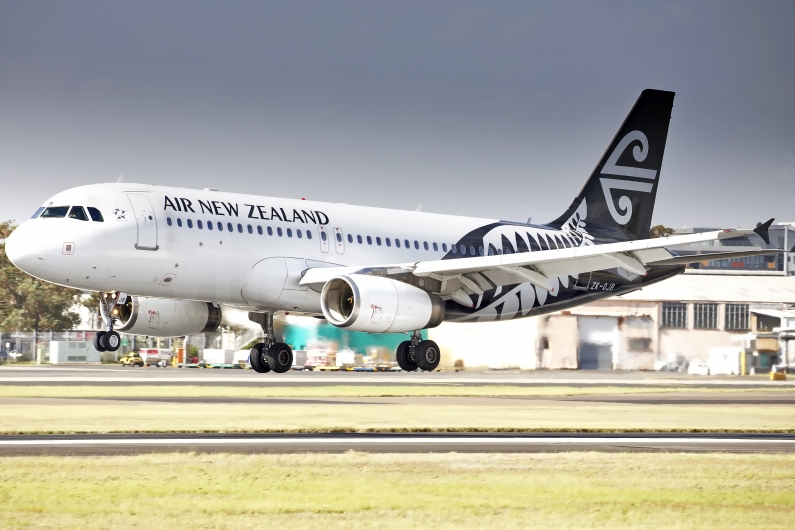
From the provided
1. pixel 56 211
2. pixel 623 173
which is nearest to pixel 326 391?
pixel 623 173

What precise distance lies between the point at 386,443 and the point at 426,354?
12098 millimetres

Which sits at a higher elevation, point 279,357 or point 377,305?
point 377,305

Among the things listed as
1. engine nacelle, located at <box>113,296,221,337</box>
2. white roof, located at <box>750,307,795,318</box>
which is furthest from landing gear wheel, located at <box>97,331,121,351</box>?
white roof, located at <box>750,307,795,318</box>

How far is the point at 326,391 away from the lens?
1924 inches

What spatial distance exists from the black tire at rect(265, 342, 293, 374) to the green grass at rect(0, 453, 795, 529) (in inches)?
644

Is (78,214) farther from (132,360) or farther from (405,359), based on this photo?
(132,360)

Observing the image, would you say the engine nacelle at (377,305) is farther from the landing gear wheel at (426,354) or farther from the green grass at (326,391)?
the green grass at (326,391)

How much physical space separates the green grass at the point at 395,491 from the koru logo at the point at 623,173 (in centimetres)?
2492

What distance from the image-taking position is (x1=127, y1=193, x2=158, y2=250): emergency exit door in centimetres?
3406

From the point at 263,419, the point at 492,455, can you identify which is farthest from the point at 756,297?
the point at 492,455

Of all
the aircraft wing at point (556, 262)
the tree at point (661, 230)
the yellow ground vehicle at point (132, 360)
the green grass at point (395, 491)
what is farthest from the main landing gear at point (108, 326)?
the tree at point (661, 230)

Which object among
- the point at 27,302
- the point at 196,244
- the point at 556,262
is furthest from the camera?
the point at 27,302

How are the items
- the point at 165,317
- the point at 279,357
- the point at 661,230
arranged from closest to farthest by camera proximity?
1. the point at 165,317
2. the point at 279,357
3. the point at 661,230

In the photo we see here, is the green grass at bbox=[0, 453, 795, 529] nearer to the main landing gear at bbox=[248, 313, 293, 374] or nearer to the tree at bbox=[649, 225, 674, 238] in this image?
the main landing gear at bbox=[248, 313, 293, 374]
